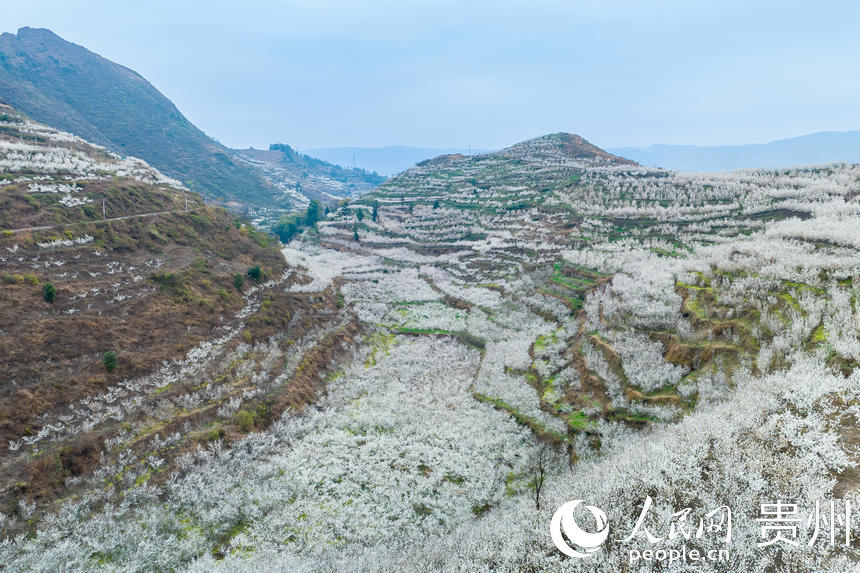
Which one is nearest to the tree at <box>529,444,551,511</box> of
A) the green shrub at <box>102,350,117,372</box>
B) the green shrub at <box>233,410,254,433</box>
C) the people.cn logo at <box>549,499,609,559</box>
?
the people.cn logo at <box>549,499,609,559</box>

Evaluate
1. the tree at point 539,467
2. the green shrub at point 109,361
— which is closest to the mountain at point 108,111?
the green shrub at point 109,361

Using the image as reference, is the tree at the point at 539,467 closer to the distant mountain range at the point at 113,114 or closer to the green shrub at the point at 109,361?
the green shrub at the point at 109,361

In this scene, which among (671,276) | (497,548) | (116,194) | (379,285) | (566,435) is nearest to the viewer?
(497,548)

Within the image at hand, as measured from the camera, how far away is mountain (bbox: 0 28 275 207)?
12581cm

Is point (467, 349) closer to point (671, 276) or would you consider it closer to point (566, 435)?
point (566, 435)

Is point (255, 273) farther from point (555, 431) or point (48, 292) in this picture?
point (555, 431)

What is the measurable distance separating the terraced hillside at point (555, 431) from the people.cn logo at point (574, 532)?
0.30 meters

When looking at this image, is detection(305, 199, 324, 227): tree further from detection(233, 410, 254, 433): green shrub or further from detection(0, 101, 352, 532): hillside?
detection(233, 410, 254, 433): green shrub

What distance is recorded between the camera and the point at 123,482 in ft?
56.9

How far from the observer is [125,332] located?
25219 mm

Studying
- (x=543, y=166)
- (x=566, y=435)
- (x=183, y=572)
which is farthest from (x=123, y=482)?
(x=543, y=166)

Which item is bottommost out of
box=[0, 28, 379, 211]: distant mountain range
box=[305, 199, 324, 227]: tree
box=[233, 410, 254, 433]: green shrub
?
box=[233, 410, 254, 433]: green shrub

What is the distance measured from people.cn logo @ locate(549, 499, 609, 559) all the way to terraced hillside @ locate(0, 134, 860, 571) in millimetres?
305

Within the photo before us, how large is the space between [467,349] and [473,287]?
15.1 m
